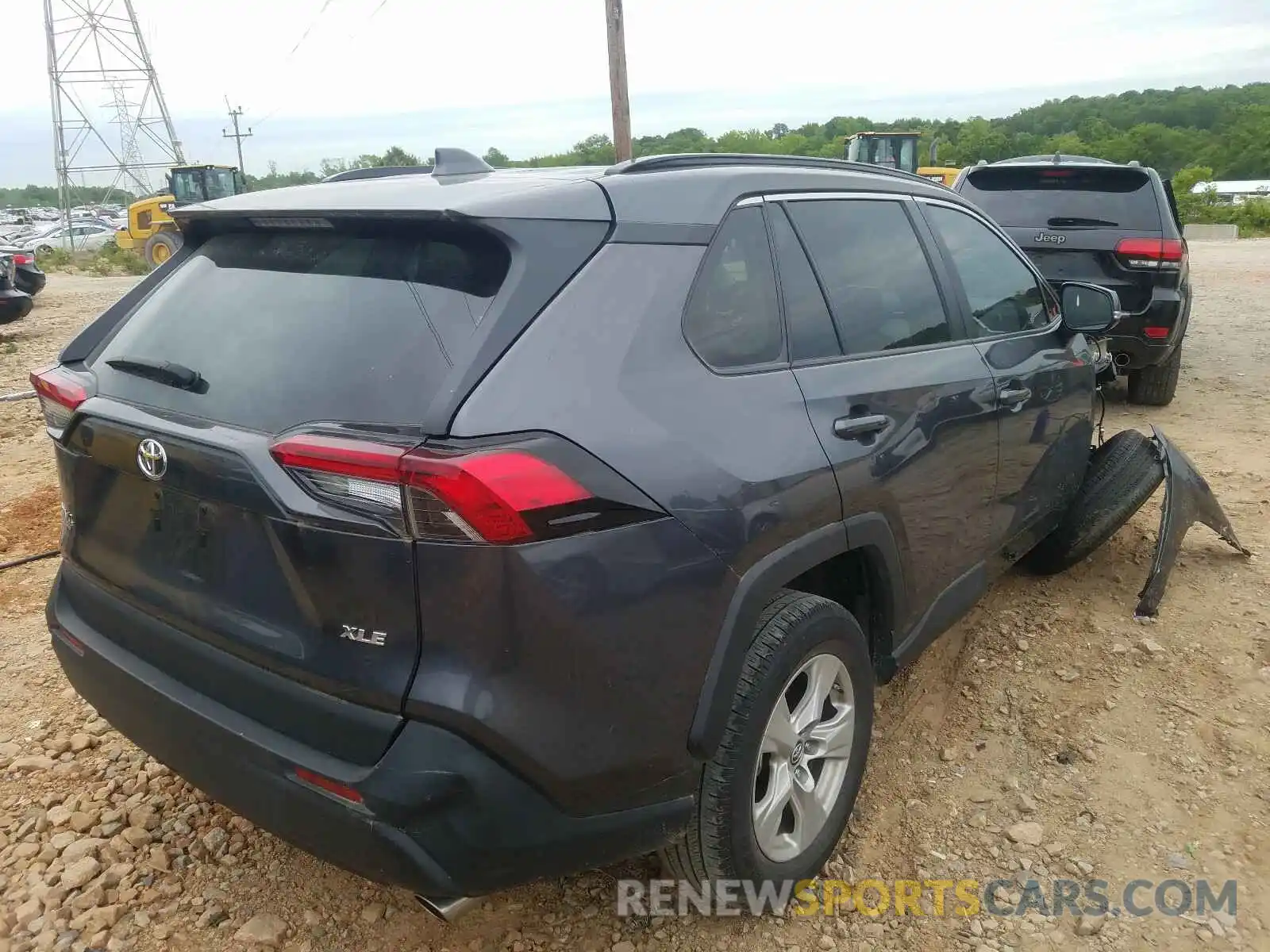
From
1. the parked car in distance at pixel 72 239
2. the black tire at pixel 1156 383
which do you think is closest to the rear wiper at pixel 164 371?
the black tire at pixel 1156 383

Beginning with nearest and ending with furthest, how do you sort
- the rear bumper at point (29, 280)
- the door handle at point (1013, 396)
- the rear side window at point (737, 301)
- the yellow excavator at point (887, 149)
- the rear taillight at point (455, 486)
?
the rear taillight at point (455, 486)
the rear side window at point (737, 301)
the door handle at point (1013, 396)
the rear bumper at point (29, 280)
the yellow excavator at point (887, 149)

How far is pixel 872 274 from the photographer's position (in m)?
2.75

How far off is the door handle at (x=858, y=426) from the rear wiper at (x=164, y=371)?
1.46m

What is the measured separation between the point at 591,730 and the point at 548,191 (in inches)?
43.5

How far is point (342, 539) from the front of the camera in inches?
66.6

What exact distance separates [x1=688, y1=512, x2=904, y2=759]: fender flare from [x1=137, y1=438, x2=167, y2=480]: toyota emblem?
119cm

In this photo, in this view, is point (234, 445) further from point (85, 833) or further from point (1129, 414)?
point (1129, 414)

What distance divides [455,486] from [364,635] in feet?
1.14

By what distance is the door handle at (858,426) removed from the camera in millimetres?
2322

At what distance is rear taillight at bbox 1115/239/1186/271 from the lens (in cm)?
672

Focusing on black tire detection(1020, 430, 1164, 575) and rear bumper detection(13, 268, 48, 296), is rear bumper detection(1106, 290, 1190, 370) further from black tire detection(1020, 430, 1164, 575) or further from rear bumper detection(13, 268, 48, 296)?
rear bumper detection(13, 268, 48, 296)

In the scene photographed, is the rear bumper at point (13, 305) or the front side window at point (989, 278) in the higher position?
the front side window at point (989, 278)

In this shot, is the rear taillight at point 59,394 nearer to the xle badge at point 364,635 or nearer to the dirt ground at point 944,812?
the xle badge at point 364,635

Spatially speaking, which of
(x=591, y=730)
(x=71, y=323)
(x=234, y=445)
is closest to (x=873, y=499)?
(x=591, y=730)
